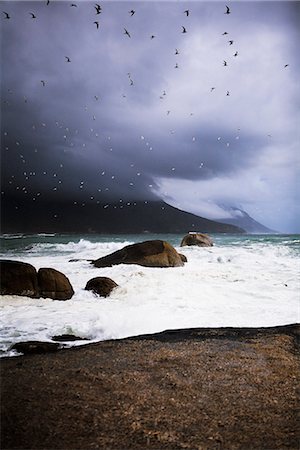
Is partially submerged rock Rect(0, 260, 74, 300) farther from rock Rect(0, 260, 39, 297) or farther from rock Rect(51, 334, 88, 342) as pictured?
rock Rect(51, 334, 88, 342)

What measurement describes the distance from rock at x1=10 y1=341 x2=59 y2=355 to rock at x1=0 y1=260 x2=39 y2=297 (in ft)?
11.8

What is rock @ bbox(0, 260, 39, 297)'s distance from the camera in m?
8.09

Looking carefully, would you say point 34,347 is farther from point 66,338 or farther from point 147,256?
point 147,256

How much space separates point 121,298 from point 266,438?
6443 mm

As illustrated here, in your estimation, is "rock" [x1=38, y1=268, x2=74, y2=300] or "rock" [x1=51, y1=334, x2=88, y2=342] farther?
"rock" [x1=38, y1=268, x2=74, y2=300]

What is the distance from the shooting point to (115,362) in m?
4.07

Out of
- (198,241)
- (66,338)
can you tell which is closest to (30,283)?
(66,338)

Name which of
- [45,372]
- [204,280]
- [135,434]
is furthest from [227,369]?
[204,280]

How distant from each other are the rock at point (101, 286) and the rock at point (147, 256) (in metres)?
4.21

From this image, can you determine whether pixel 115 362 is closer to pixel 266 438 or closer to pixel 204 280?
pixel 266 438

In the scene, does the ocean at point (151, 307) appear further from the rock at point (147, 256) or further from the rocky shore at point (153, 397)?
the rock at point (147, 256)

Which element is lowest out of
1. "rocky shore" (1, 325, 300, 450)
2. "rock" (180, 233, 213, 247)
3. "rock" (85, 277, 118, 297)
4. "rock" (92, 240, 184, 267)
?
"rocky shore" (1, 325, 300, 450)

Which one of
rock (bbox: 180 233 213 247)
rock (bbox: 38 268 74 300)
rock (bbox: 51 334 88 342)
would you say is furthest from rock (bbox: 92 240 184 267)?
rock (bbox: 180 233 213 247)

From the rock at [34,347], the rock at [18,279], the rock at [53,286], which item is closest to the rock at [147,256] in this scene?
the rock at [53,286]
